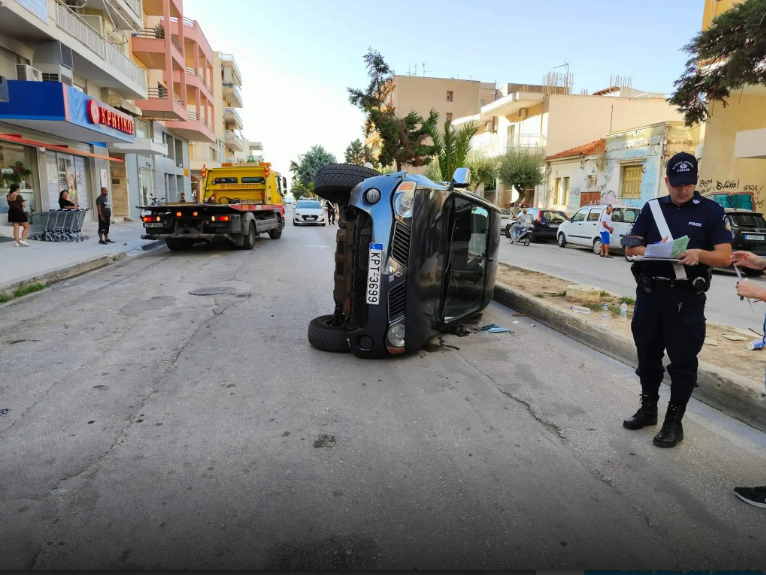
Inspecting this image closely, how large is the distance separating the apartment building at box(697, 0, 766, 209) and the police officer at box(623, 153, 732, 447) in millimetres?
21109

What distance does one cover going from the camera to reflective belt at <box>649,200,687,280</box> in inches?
128

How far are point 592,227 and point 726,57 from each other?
6.34 m

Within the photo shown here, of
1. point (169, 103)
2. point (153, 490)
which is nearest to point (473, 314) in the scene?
point (153, 490)

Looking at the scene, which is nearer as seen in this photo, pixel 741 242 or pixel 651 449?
pixel 651 449

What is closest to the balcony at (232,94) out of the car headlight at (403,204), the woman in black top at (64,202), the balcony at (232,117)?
the balcony at (232,117)

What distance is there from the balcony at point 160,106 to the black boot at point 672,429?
3347 centimetres

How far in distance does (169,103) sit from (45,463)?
32.7 metres

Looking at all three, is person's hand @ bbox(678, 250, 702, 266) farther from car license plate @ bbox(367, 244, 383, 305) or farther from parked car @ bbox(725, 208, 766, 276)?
parked car @ bbox(725, 208, 766, 276)

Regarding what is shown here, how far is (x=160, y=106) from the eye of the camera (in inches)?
1225

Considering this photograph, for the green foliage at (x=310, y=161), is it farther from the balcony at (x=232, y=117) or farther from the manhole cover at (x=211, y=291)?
the manhole cover at (x=211, y=291)

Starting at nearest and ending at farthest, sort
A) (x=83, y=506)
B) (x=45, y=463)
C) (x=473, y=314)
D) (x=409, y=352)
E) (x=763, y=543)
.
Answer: (x=763, y=543)
(x=83, y=506)
(x=45, y=463)
(x=409, y=352)
(x=473, y=314)

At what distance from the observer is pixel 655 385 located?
11.9 ft

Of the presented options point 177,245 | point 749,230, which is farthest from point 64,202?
point 749,230

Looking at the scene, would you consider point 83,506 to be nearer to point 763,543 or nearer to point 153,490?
point 153,490
